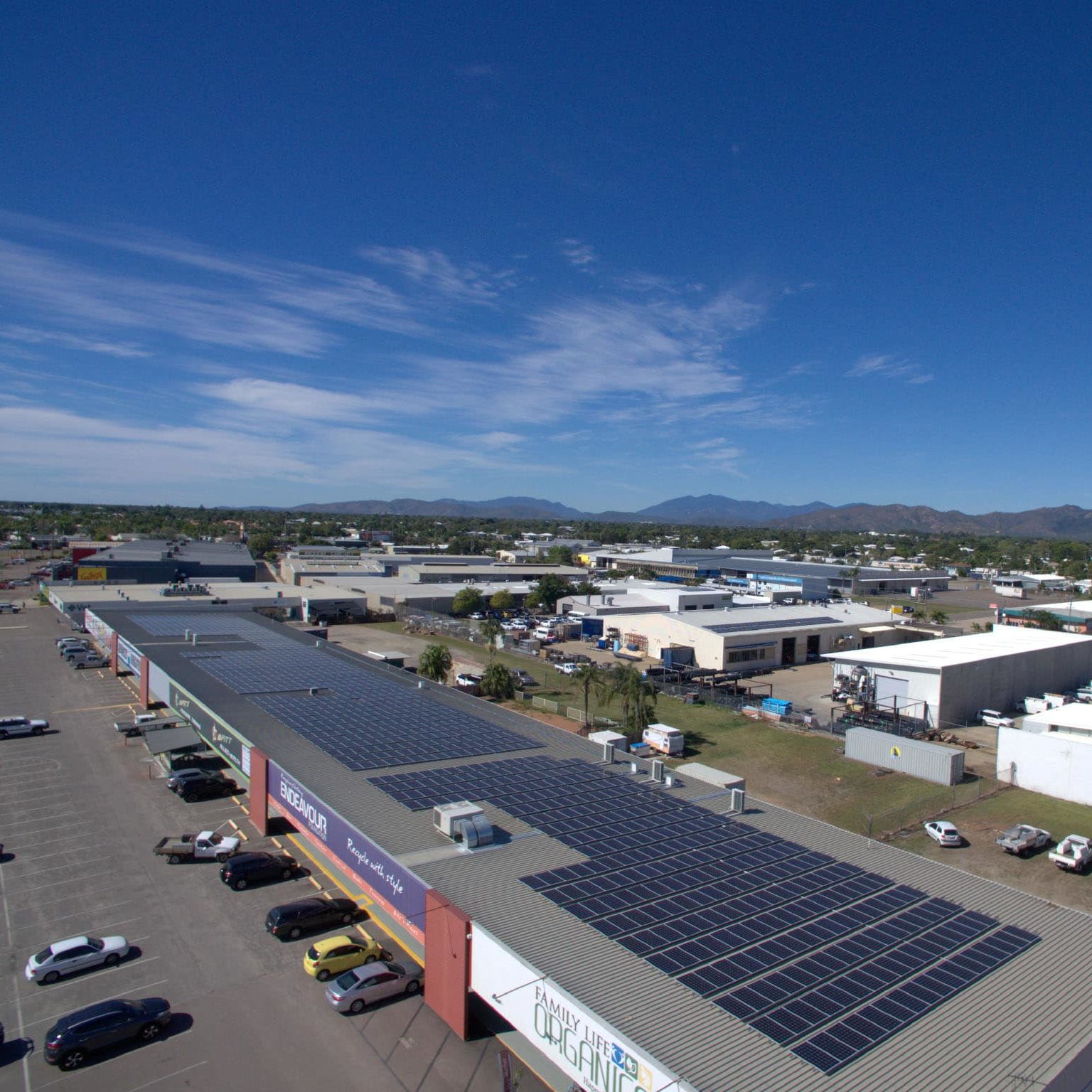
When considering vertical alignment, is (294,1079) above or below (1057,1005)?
below

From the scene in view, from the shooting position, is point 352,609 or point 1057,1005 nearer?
point 1057,1005

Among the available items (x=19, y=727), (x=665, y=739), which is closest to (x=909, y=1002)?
(x=665, y=739)

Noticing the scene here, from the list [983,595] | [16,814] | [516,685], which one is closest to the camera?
[16,814]

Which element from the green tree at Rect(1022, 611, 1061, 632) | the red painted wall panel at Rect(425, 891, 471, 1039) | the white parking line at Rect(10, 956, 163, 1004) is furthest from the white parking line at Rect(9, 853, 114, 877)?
the green tree at Rect(1022, 611, 1061, 632)

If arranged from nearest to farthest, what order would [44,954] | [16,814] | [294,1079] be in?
[294,1079] → [44,954] → [16,814]

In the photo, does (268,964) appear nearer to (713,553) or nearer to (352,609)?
(352,609)

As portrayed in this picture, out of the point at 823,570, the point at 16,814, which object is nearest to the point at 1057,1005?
the point at 16,814
